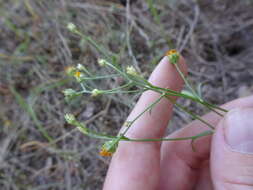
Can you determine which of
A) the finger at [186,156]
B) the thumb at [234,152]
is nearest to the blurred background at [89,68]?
the finger at [186,156]

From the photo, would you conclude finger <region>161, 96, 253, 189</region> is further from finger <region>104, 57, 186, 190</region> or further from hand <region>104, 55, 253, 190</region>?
finger <region>104, 57, 186, 190</region>

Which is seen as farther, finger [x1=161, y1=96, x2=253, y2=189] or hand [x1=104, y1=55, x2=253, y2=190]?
finger [x1=161, y1=96, x2=253, y2=189]

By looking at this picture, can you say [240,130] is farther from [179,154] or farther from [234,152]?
[179,154]

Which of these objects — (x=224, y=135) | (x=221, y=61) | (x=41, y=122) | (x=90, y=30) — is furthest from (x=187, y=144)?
(x=90, y=30)

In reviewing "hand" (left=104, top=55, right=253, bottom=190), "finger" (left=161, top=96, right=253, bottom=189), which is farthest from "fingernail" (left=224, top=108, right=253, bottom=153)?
"finger" (left=161, top=96, right=253, bottom=189)

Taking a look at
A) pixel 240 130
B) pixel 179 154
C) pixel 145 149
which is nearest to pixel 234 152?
pixel 240 130

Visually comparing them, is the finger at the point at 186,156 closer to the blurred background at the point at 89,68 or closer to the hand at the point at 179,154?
the hand at the point at 179,154
